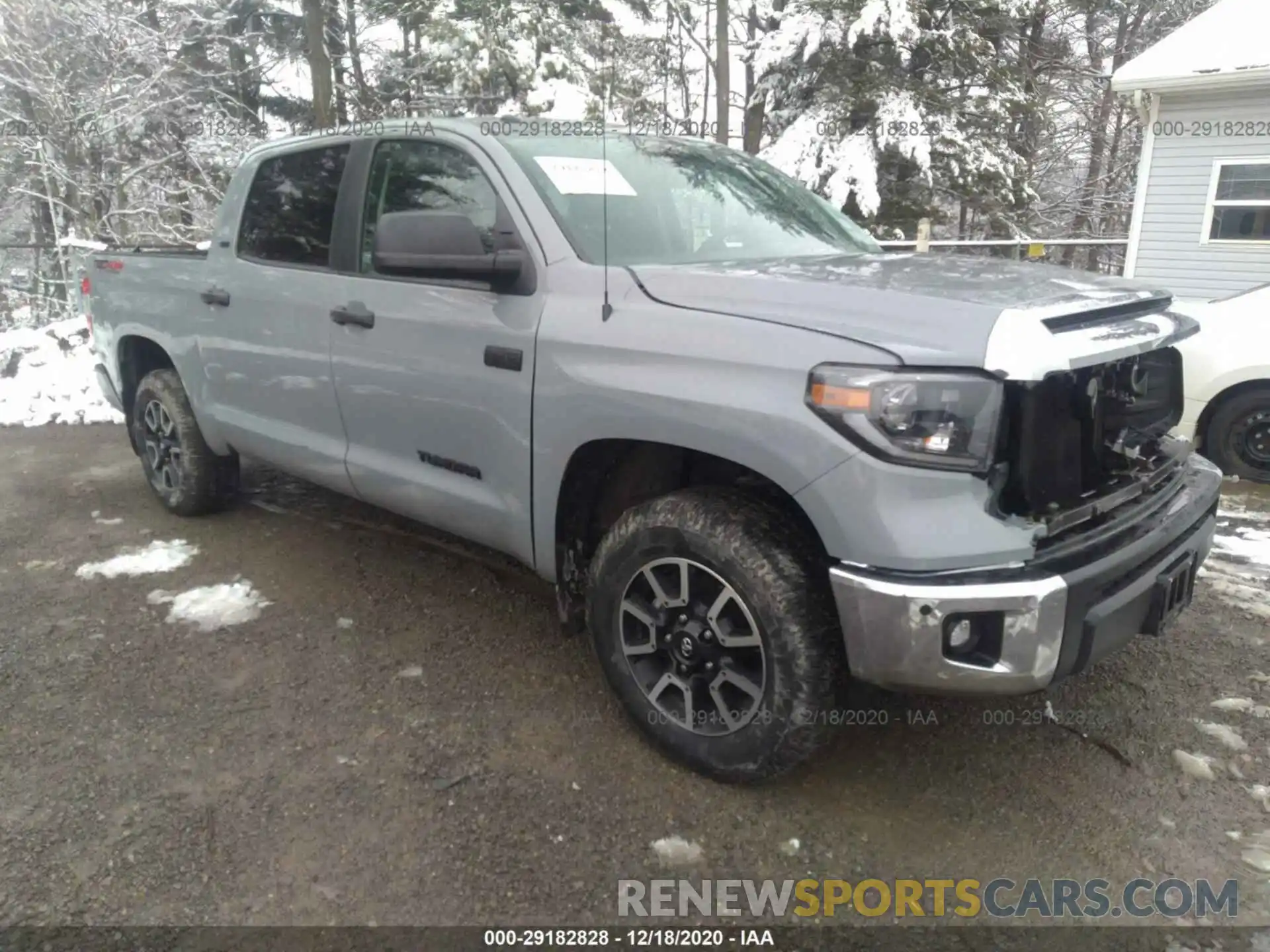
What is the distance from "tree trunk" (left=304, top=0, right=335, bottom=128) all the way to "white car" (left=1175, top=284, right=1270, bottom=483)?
528 inches

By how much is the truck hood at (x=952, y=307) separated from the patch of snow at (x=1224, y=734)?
1.28 metres

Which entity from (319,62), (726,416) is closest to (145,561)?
(726,416)

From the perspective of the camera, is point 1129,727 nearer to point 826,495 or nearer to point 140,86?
point 826,495

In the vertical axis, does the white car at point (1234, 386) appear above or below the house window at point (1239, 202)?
below

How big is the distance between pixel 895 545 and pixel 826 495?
0.64ft

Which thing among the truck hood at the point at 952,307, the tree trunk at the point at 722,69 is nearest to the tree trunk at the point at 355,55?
the tree trunk at the point at 722,69

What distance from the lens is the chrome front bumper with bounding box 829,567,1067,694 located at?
198cm

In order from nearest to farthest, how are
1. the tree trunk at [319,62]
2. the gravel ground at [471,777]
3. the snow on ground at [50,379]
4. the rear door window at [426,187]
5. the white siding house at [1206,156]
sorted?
1. the gravel ground at [471,777]
2. the rear door window at [426,187]
3. the snow on ground at [50,379]
4. the white siding house at [1206,156]
5. the tree trunk at [319,62]

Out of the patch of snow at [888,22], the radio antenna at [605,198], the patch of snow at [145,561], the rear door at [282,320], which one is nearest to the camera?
the radio antenna at [605,198]

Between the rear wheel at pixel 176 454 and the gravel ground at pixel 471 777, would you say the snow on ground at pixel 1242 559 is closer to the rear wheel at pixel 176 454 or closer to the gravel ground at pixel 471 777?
the gravel ground at pixel 471 777

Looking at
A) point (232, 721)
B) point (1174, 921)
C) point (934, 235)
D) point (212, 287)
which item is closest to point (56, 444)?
point (212, 287)

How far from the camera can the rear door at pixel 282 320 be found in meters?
3.59

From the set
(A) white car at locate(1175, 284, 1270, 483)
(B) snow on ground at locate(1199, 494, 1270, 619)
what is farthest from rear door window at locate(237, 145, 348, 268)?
(A) white car at locate(1175, 284, 1270, 483)

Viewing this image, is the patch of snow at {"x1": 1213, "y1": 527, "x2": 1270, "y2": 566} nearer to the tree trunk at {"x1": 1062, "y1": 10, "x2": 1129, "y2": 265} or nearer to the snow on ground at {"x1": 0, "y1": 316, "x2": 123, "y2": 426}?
the snow on ground at {"x1": 0, "y1": 316, "x2": 123, "y2": 426}
